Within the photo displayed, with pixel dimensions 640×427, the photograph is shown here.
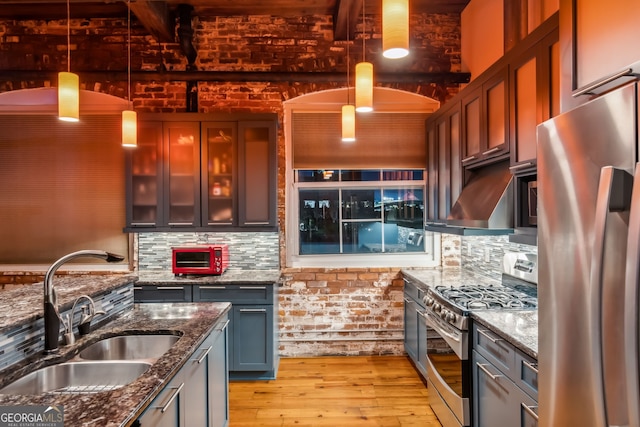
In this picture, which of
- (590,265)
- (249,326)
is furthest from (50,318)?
(590,265)

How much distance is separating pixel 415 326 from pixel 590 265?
290 centimetres

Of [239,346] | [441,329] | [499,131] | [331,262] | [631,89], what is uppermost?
[499,131]

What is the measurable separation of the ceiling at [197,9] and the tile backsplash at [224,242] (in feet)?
7.47

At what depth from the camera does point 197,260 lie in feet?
13.2

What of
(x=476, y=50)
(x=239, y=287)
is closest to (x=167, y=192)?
(x=239, y=287)

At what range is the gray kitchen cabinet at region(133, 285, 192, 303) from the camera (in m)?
3.84

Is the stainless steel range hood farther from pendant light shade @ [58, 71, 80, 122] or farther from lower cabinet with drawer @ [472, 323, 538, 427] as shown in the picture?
pendant light shade @ [58, 71, 80, 122]

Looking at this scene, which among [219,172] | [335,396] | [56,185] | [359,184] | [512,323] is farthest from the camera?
[359,184]

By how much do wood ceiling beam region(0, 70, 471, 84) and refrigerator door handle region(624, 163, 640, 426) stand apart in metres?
3.77

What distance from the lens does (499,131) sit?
2795 mm

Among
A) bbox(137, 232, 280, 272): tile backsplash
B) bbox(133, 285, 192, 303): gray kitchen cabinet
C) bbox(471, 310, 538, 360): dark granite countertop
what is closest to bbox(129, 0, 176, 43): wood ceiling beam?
bbox(137, 232, 280, 272): tile backsplash

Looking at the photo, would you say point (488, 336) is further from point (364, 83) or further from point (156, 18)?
point (156, 18)

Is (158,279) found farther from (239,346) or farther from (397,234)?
(397,234)

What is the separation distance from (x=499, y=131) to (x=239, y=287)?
2708 millimetres
